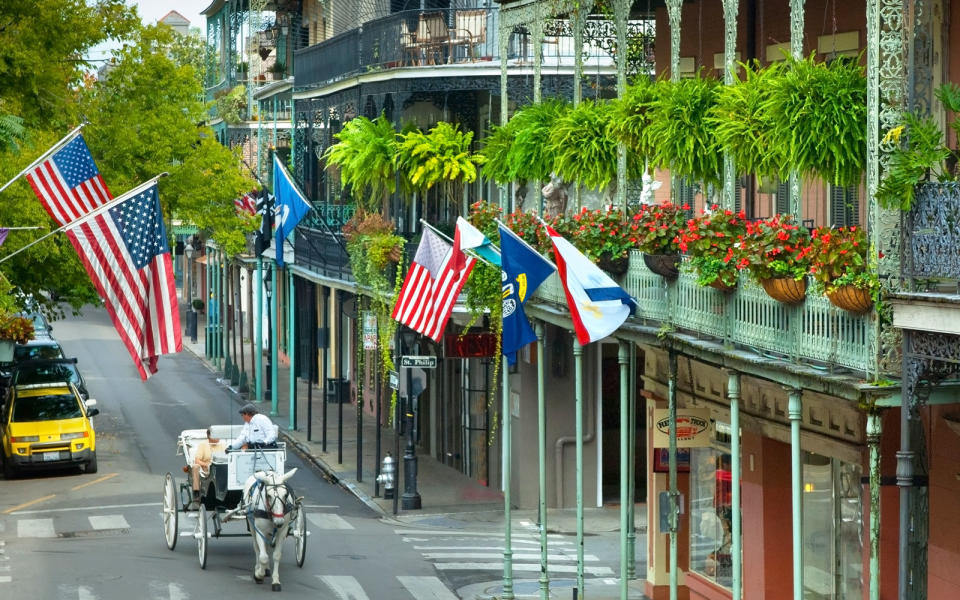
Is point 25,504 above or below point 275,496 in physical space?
below

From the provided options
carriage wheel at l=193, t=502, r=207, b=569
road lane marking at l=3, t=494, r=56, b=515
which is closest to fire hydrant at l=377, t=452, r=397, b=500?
road lane marking at l=3, t=494, r=56, b=515

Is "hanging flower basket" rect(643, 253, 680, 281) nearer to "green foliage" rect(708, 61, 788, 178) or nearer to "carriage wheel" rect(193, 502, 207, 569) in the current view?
"green foliage" rect(708, 61, 788, 178)

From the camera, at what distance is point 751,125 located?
15.3 m

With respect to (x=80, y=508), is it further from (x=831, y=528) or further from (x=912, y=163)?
(x=912, y=163)

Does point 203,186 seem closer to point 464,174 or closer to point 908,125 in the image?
point 464,174

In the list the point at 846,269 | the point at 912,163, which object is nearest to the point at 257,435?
the point at 846,269

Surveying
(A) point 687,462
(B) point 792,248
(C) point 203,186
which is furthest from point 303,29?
(B) point 792,248

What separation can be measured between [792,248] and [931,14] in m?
2.37

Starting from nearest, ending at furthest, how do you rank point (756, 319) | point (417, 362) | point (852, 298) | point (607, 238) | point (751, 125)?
point (852, 298), point (756, 319), point (751, 125), point (607, 238), point (417, 362)

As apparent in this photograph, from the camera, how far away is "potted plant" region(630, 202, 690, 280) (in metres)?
17.5

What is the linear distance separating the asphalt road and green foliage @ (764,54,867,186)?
32.1 feet

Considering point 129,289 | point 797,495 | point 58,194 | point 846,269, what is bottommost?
point 797,495

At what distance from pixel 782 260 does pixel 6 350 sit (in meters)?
32.2

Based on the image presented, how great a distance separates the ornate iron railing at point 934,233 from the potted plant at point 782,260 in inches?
56.0
